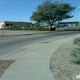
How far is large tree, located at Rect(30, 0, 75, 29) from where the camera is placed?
53625 mm

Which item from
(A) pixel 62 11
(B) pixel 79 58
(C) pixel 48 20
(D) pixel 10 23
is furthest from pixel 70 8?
(D) pixel 10 23

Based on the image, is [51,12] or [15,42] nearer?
[15,42]

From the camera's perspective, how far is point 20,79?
18.9 ft

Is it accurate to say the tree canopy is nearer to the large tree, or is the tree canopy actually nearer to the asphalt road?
the large tree

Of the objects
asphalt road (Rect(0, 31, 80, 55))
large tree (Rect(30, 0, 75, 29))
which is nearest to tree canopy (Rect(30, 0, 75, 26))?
large tree (Rect(30, 0, 75, 29))

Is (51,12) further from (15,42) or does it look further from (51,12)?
(15,42)

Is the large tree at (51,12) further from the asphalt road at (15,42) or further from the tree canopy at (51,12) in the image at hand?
the asphalt road at (15,42)

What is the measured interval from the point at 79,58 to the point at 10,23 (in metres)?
133

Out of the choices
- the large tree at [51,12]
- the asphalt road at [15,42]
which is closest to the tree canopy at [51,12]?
the large tree at [51,12]

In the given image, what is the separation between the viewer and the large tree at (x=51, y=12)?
53.6m

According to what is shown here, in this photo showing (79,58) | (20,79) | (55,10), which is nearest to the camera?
(20,79)

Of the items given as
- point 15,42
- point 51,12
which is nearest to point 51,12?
point 51,12

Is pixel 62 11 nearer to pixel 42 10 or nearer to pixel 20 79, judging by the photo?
pixel 42 10

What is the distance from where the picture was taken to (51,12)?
177 ft
